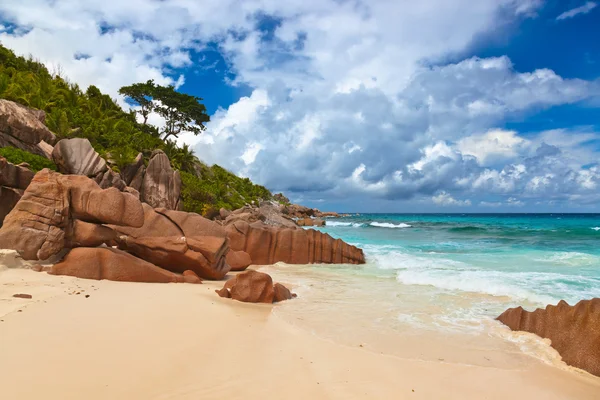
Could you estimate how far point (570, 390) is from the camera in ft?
16.9

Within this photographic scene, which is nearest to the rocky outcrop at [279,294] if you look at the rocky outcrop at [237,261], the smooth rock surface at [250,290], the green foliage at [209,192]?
the smooth rock surface at [250,290]

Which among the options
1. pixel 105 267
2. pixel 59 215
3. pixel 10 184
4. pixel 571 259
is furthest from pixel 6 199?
pixel 571 259

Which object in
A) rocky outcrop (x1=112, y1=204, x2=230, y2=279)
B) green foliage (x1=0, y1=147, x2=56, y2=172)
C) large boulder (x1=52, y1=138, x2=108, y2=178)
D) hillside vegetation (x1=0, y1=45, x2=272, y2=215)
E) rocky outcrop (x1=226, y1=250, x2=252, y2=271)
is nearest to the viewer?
rocky outcrop (x1=112, y1=204, x2=230, y2=279)

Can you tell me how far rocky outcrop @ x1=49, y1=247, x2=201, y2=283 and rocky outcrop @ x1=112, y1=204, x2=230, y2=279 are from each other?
1.02m

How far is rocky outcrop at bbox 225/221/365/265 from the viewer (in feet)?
58.0

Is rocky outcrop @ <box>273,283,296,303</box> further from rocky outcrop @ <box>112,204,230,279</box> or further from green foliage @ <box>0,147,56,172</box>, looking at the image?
green foliage @ <box>0,147,56,172</box>

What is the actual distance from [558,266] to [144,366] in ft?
61.6

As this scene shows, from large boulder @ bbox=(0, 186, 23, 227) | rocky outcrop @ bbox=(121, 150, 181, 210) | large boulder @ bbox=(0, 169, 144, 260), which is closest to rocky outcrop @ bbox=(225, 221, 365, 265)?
large boulder @ bbox=(0, 169, 144, 260)

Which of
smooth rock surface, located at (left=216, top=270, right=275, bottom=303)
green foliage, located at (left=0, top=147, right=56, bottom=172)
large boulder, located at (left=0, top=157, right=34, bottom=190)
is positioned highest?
green foliage, located at (left=0, top=147, right=56, bottom=172)

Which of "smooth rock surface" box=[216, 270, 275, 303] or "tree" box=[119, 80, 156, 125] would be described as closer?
"smooth rock surface" box=[216, 270, 275, 303]

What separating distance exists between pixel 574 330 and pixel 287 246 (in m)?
13.1

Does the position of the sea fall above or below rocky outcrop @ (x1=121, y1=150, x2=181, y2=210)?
below

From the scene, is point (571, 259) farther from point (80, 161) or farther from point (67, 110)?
point (67, 110)

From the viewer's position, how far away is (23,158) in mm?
16281
